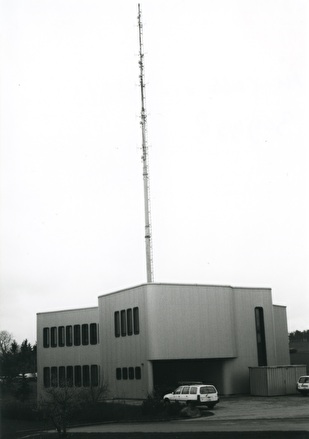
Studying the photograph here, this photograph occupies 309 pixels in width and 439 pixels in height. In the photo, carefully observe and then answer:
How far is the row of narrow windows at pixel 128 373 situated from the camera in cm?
4506

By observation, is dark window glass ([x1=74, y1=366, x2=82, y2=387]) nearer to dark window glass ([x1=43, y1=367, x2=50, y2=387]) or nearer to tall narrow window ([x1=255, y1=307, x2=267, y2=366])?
dark window glass ([x1=43, y1=367, x2=50, y2=387])

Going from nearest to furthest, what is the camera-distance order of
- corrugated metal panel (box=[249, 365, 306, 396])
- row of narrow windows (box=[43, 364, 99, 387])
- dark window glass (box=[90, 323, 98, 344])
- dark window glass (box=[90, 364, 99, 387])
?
corrugated metal panel (box=[249, 365, 306, 396]) < dark window glass (box=[90, 364, 99, 387]) < row of narrow windows (box=[43, 364, 99, 387]) < dark window glass (box=[90, 323, 98, 344])

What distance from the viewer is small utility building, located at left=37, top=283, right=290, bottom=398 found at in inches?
1766

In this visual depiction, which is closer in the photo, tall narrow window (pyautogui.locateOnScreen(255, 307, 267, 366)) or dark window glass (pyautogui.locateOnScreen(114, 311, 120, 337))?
dark window glass (pyautogui.locateOnScreen(114, 311, 120, 337))

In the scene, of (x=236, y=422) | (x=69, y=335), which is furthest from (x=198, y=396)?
(x=69, y=335)

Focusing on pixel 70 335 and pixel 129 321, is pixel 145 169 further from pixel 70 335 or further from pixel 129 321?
pixel 70 335

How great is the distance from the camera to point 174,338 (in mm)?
45031

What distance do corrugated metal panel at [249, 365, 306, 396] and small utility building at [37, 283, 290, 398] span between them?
2850 mm

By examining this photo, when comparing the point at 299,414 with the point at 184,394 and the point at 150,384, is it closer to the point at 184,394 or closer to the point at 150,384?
the point at 184,394

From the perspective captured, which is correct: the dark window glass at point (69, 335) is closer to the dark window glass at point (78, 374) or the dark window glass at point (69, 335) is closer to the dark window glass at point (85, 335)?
the dark window glass at point (85, 335)

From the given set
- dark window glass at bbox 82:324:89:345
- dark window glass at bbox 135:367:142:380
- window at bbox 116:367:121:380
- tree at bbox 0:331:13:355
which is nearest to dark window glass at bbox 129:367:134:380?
dark window glass at bbox 135:367:142:380

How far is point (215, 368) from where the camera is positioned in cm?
4906

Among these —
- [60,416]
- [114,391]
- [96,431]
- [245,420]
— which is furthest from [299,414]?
[114,391]

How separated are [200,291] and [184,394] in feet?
42.3
